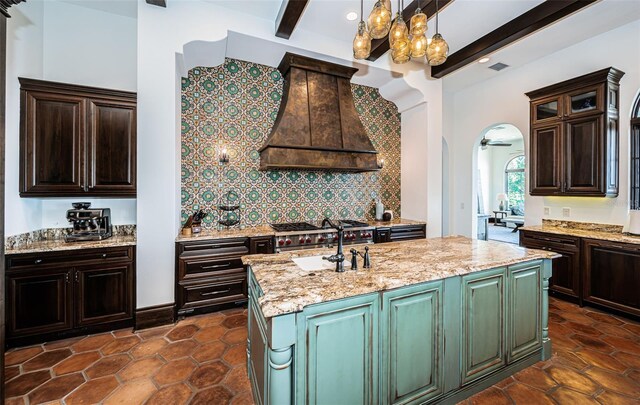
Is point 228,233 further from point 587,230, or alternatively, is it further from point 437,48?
point 587,230

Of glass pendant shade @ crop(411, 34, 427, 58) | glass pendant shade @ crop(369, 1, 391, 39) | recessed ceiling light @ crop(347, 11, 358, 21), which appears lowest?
glass pendant shade @ crop(411, 34, 427, 58)

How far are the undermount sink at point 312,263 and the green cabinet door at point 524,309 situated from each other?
1392mm

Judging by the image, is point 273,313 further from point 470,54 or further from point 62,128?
point 470,54

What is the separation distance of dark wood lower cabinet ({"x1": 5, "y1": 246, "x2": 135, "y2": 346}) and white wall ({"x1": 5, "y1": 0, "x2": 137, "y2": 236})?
0.53 m

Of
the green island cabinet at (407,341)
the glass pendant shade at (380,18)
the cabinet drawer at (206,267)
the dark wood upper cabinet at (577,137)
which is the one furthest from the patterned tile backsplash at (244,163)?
the dark wood upper cabinet at (577,137)

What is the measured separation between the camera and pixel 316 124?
3730 mm

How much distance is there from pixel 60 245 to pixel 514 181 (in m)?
13.9

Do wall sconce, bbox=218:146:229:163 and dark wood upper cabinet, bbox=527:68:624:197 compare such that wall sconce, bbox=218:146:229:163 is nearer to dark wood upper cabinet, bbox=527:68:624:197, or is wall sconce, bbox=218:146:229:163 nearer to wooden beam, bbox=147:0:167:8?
wooden beam, bbox=147:0:167:8

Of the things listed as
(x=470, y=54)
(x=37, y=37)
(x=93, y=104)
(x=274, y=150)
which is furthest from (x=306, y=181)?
(x=37, y=37)

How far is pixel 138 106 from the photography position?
2908 mm

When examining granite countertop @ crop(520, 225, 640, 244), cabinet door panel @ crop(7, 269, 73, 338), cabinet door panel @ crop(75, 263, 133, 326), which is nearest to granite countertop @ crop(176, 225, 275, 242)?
cabinet door panel @ crop(75, 263, 133, 326)

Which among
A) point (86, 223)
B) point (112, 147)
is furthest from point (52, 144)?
point (86, 223)

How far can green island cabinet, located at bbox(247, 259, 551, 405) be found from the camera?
1.35 meters

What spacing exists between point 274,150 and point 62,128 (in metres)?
2.17
